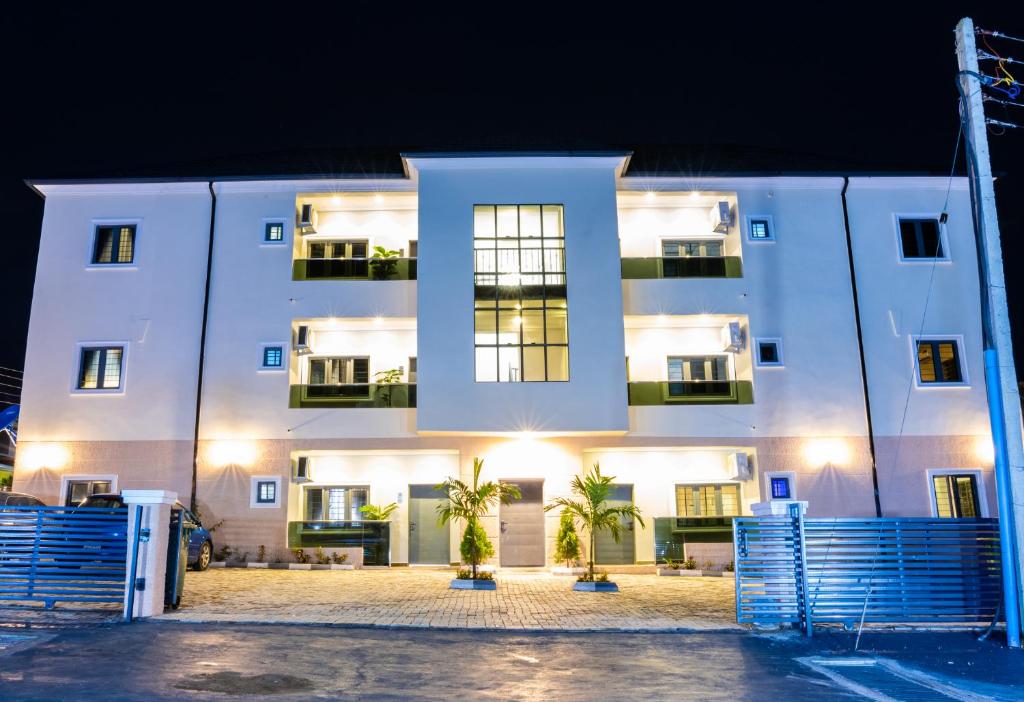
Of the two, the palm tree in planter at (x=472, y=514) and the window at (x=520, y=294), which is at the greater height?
the window at (x=520, y=294)

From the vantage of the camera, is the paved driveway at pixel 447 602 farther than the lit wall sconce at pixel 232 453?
No

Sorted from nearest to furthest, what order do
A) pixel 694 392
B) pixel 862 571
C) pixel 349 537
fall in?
1. pixel 862 571
2. pixel 349 537
3. pixel 694 392

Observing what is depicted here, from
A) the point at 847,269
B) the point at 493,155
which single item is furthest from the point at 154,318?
the point at 847,269

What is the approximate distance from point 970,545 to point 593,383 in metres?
10.1

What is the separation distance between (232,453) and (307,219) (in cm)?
658

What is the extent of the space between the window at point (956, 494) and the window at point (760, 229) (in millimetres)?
7591

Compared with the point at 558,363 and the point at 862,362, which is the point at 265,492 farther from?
the point at 862,362

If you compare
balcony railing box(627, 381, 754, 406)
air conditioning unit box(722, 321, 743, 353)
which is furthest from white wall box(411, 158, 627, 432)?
air conditioning unit box(722, 321, 743, 353)

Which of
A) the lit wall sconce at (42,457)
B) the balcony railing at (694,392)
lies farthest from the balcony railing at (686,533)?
the lit wall sconce at (42,457)

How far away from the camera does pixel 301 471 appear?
2197 cm

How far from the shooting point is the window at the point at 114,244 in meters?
22.6

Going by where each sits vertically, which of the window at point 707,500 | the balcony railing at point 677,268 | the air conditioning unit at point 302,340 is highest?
the balcony railing at point 677,268

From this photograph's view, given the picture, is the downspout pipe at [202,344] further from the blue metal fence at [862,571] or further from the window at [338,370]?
the blue metal fence at [862,571]

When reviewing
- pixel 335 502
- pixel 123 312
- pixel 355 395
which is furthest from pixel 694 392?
pixel 123 312
